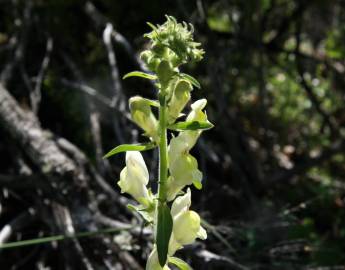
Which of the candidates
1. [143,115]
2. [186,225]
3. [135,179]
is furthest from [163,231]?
[143,115]

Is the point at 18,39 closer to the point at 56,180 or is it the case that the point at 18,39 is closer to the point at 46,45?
the point at 46,45

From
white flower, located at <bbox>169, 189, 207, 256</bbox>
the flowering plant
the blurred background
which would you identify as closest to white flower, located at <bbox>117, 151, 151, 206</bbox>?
the flowering plant

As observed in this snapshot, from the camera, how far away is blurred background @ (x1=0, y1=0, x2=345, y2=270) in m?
2.25

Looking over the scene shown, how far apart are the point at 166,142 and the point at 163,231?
248 millimetres

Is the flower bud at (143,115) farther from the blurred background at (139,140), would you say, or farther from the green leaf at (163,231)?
the blurred background at (139,140)

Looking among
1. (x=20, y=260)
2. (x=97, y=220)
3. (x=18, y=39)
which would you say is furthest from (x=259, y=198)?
(x=18, y=39)

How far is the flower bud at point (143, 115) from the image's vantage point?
1447 mm

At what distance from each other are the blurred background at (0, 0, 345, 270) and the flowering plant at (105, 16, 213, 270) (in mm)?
574

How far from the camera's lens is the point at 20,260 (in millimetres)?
2354

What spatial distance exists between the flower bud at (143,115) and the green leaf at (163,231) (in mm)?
210

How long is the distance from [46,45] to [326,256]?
2.21 meters

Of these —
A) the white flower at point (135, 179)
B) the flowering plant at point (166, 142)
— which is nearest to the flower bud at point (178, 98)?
the flowering plant at point (166, 142)

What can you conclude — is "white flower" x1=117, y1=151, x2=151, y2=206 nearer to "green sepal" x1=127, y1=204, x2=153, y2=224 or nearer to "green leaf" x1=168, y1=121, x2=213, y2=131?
"green sepal" x1=127, y1=204, x2=153, y2=224

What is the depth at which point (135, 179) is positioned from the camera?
1529 millimetres
